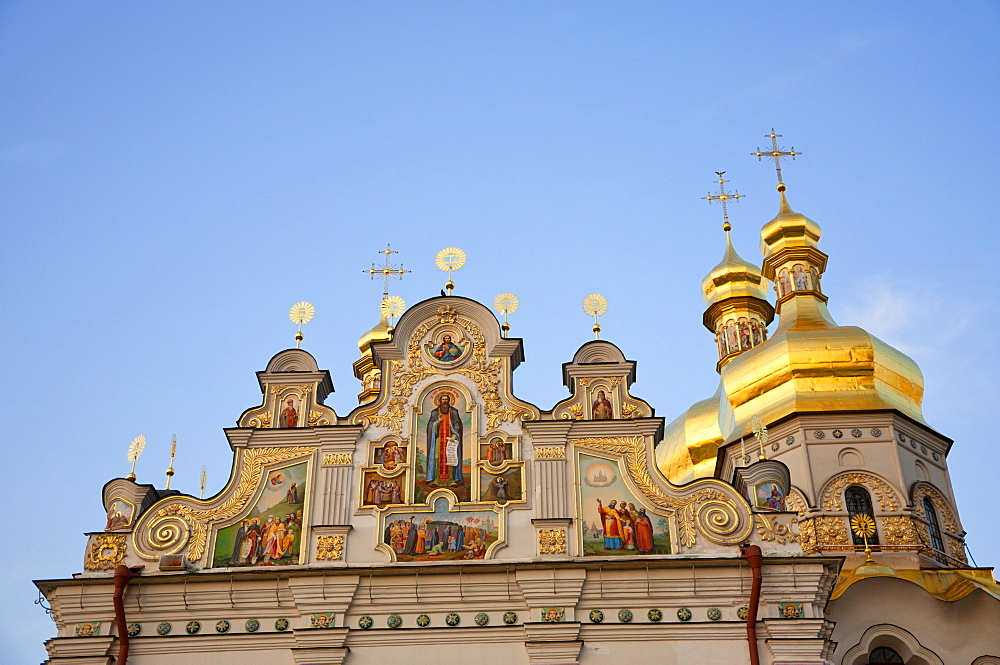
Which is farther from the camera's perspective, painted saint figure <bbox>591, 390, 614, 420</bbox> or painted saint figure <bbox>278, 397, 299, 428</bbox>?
painted saint figure <bbox>278, 397, 299, 428</bbox>

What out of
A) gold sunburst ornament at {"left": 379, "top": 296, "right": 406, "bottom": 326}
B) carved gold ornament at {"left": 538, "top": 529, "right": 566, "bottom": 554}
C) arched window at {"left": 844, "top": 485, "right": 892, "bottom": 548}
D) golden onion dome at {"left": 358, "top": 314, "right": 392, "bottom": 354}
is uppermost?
golden onion dome at {"left": 358, "top": 314, "right": 392, "bottom": 354}

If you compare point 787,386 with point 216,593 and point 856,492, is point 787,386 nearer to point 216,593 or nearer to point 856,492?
point 856,492

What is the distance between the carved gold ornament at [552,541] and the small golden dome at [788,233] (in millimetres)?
15016

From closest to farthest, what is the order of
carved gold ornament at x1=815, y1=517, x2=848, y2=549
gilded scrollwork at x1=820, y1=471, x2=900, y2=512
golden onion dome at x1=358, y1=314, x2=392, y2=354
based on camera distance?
carved gold ornament at x1=815, y1=517, x2=848, y2=549, gilded scrollwork at x1=820, y1=471, x2=900, y2=512, golden onion dome at x1=358, y1=314, x2=392, y2=354

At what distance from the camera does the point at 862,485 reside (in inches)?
960

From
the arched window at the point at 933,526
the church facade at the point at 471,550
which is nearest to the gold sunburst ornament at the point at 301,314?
the church facade at the point at 471,550

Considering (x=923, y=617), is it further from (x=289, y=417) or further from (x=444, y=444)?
(x=289, y=417)

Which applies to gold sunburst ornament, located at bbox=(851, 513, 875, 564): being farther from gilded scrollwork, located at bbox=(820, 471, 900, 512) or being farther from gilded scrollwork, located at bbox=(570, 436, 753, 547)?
gilded scrollwork, located at bbox=(570, 436, 753, 547)

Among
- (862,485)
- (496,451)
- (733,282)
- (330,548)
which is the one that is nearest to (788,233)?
(733,282)

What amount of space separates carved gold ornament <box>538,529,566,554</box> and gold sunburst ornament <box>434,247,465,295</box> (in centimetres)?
468

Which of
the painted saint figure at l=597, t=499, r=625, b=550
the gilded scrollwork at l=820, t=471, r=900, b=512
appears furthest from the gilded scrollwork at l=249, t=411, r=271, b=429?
the gilded scrollwork at l=820, t=471, r=900, b=512

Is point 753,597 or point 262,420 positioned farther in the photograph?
point 262,420

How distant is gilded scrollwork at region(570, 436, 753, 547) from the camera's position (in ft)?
57.9

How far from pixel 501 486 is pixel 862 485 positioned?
30.8 feet
